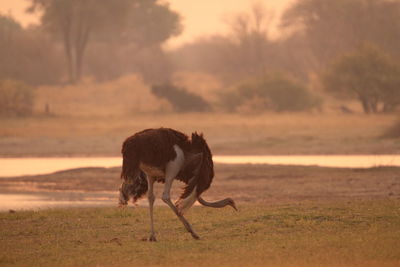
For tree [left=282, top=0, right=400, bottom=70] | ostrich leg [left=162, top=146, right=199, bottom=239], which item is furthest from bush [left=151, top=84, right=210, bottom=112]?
ostrich leg [left=162, top=146, right=199, bottom=239]

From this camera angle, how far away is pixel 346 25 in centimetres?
5925

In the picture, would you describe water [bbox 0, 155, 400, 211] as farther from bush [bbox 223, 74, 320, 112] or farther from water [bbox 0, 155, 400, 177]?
bush [bbox 223, 74, 320, 112]

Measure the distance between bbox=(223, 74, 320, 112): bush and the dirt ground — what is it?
19.0 metres

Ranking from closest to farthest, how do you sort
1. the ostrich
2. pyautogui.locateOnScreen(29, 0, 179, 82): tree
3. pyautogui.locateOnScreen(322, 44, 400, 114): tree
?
the ostrich → pyautogui.locateOnScreen(322, 44, 400, 114): tree → pyautogui.locateOnScreen(29, 0, 179, 82): tree

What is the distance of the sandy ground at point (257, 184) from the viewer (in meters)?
16.5

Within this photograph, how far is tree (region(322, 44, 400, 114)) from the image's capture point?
131 ft

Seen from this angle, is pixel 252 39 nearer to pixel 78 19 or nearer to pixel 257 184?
pixel 78 19

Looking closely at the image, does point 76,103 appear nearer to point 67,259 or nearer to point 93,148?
point 93,148

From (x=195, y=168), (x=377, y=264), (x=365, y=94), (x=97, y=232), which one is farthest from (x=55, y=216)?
(x=365, y=94)

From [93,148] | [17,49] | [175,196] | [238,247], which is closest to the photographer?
[238,247]

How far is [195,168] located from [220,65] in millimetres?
50480

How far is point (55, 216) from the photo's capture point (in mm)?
12938

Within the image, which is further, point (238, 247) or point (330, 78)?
point (330, 78)

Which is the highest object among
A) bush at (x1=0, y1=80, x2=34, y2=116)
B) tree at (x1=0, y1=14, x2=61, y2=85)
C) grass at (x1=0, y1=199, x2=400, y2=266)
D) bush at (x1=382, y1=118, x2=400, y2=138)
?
tree at (x1=0, y1=14, x2=61, y2=85)
